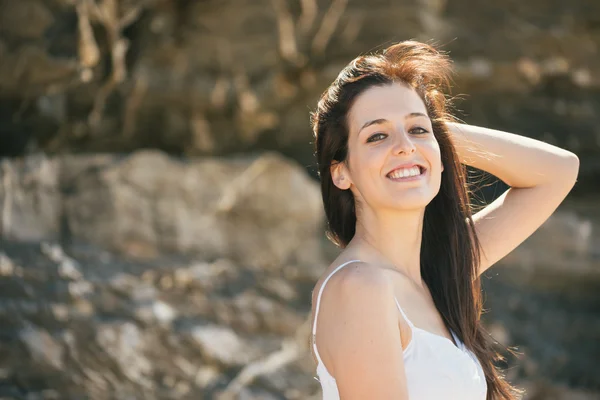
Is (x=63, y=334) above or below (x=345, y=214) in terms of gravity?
below

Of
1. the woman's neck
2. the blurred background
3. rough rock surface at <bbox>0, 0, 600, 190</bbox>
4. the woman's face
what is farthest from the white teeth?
rough rock surface at <bbox>0, 0, 600, 190</bbox>

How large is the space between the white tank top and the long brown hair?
0.15 metres

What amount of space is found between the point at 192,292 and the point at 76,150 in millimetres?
1116

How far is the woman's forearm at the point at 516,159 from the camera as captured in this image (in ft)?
7.25

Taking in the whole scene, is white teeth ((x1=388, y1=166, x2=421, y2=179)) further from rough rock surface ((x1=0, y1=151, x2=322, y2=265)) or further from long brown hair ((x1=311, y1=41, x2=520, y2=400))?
rough rock surface ((x1=0, y1=151, x2=322, y2=265))

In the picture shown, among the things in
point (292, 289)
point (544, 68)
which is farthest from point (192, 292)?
point (544, 68)

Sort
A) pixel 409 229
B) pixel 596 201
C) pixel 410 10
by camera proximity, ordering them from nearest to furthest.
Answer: pixel 409 229 → pixel 410 10 → pixel 596 201

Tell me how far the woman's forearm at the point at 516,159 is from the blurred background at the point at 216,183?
2341 millimetres

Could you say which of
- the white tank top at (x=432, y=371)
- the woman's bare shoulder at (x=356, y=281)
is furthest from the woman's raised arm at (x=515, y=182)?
the woman's bare shoulder at (x=356, y=281)

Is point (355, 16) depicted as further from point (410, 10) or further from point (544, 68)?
point (544, 68)

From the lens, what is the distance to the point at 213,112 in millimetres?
4949

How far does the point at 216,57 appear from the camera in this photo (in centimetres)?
483

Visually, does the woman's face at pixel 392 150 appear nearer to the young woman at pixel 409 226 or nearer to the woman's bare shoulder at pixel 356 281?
the young woman at pixel 409 226

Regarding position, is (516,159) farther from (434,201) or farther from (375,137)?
(375,137)
